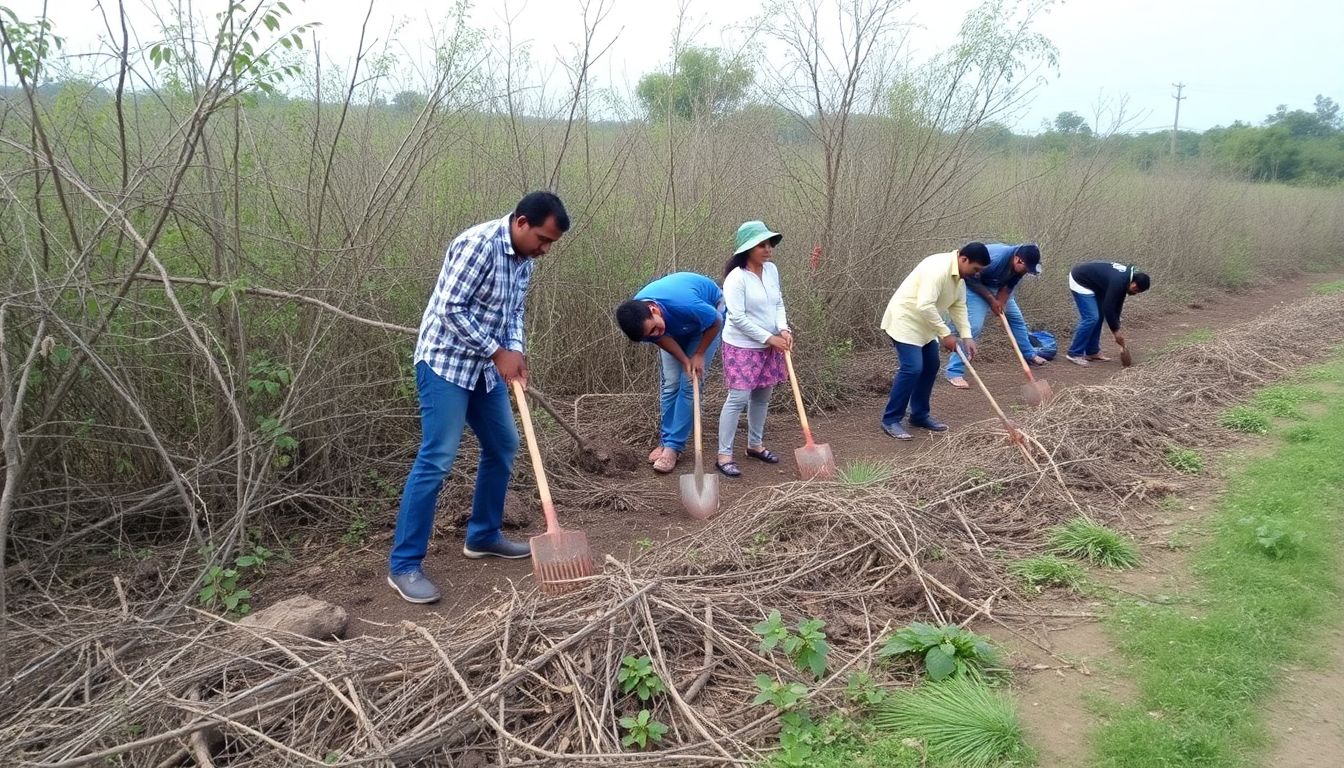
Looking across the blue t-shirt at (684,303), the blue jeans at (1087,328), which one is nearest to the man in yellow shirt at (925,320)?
the blue t-shirt at (684,303)

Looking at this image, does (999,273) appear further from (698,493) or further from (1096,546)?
(698,493)

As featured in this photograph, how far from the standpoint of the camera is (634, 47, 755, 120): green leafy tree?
265 inches

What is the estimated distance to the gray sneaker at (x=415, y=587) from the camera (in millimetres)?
3242

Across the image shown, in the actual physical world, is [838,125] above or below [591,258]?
above

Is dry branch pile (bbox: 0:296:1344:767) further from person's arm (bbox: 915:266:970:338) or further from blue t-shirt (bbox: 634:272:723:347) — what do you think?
person's arm (bbox: 915:266:970:338)

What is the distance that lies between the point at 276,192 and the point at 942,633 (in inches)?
160

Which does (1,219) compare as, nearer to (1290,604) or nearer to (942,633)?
(942,633)

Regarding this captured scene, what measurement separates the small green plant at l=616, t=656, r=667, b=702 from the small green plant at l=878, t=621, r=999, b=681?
0.79 metres

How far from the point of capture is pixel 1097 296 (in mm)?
8414

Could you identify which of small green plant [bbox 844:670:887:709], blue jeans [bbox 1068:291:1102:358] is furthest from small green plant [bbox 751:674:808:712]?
blue jeans [bbox 1068:291:1102:358]

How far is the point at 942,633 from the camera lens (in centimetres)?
264

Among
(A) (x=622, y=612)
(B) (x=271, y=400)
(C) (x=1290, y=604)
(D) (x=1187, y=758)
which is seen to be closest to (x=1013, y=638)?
(D) (x=1187, y=758)

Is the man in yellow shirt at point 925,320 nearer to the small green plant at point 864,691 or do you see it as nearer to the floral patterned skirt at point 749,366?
the floral patterned skirt at point 749,366

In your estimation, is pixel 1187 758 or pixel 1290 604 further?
pixel 1290 604
